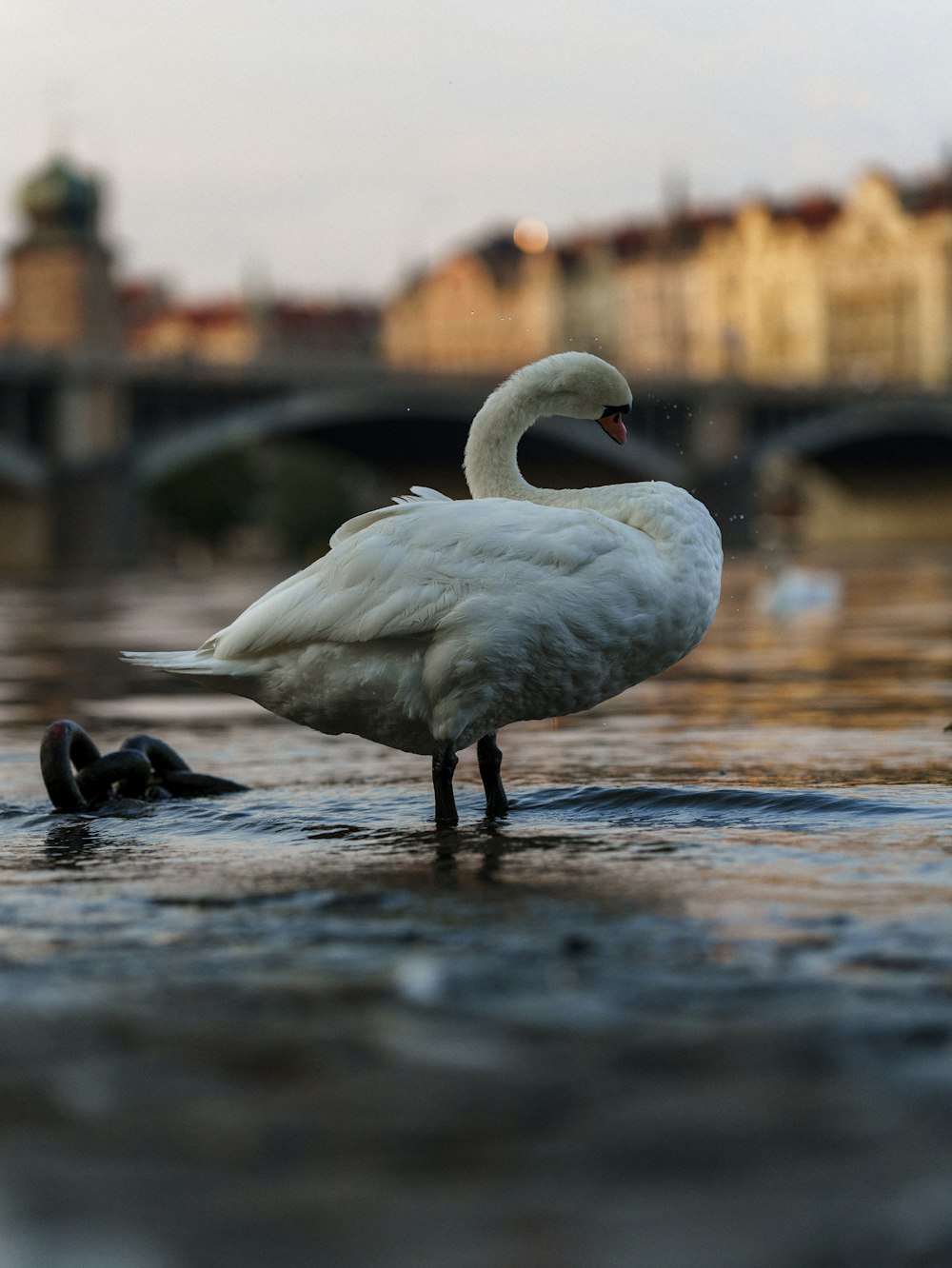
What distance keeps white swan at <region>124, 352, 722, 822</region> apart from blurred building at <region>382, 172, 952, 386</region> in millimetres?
78699

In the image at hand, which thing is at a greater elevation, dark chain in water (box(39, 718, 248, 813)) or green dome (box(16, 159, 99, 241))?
green dome (box(16, 159, 99, 241))

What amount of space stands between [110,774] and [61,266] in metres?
84.9

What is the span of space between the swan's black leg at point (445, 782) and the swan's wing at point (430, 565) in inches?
11.4

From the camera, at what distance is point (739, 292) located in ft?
309

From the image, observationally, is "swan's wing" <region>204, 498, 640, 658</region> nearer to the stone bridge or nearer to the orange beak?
the orange beak

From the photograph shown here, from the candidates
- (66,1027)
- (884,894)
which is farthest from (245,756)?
(66,1027)

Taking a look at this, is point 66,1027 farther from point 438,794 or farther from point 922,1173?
point 438,794

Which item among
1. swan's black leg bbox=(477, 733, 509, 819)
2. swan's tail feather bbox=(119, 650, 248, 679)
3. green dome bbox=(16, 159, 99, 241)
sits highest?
green dome bbox=(16, 159, 99, 241)

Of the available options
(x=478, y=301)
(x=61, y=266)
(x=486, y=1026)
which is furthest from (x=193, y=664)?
(x=478, y=301)

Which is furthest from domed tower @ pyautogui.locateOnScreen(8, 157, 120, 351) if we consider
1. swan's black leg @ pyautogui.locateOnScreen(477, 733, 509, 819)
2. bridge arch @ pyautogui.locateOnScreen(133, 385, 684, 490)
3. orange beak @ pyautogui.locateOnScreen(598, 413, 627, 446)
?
swan's black leg @ pyautogui.locateOnScreen(477, 733, 509, 819)

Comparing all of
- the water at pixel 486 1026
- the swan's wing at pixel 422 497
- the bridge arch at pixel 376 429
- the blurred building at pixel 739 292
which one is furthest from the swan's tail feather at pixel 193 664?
the blurred building at pixel 739 292

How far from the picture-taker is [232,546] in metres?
83.1

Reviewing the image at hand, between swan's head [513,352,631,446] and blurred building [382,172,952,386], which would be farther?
blurred building [382,172,952,386]

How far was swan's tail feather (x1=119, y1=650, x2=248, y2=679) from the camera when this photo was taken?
432 centimetres
